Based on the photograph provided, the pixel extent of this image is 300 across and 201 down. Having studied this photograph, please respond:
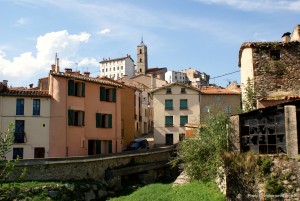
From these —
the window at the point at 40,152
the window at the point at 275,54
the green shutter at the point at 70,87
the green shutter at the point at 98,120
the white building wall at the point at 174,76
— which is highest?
the white building wall at the point at 174,76

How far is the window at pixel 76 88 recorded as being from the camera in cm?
4066

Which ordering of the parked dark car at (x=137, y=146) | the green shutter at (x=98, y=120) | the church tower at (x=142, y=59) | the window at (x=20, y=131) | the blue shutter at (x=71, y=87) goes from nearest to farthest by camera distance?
the window at (x=20, y=131), the blue shutter at (x=71, y=87), the green shutter at (x=98, y=120), the parked dark car at (x=137, y=146), the church tower at (x=142, y=59)

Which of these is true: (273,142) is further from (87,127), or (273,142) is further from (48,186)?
(87,127)

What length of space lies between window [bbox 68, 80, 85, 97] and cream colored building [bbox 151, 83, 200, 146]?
60.4 ft

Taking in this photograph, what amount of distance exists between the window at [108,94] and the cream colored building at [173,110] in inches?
528

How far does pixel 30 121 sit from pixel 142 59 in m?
126

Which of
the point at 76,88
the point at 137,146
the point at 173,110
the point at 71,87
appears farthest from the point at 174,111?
A: the point at 71,87

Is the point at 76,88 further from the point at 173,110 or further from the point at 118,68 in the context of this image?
the point at 118,68

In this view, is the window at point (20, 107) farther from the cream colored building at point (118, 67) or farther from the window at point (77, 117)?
the cream colored building at point (118, 67)

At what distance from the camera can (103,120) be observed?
147 feet

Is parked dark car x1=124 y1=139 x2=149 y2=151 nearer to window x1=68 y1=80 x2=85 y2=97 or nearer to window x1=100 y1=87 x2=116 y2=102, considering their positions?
window x1=100 y1=87 x2=116 y2=102

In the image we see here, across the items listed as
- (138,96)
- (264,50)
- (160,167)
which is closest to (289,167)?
(264,50)

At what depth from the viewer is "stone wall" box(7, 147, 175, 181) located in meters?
31.4

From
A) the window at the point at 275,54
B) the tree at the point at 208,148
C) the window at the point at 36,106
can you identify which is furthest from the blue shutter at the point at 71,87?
the window at the point at 275,54
